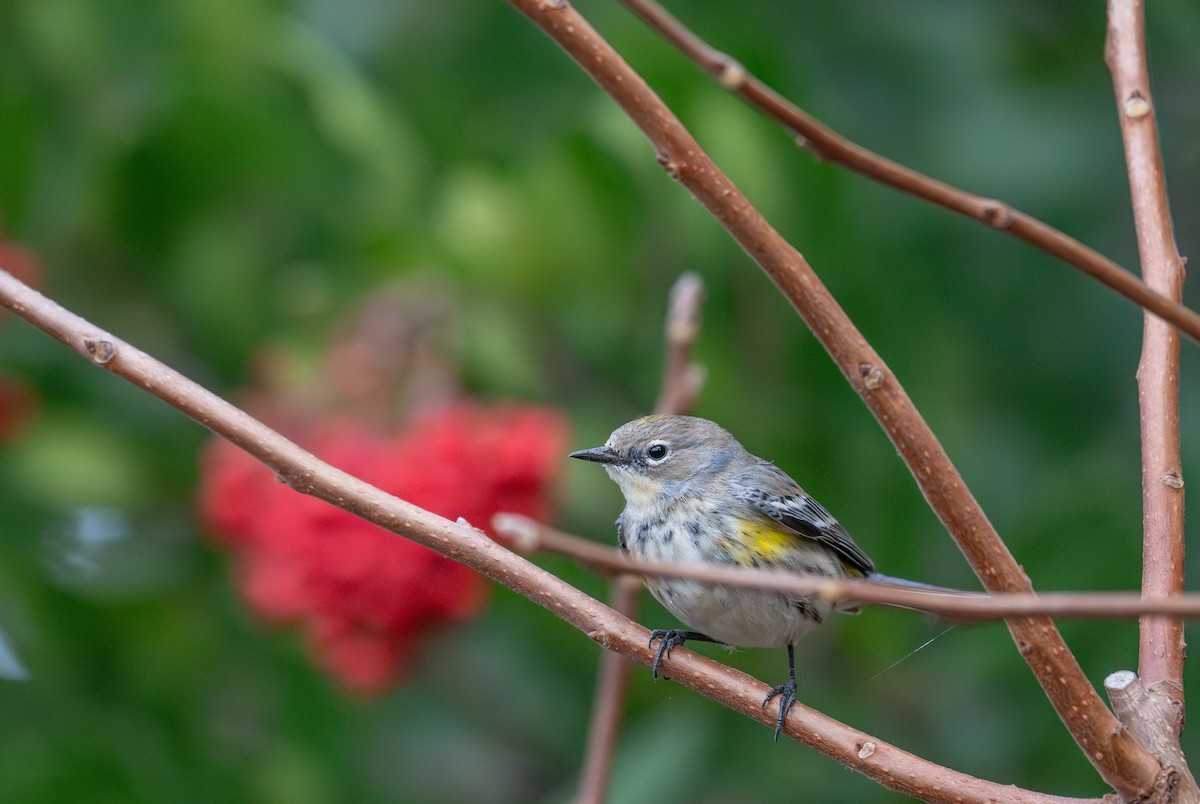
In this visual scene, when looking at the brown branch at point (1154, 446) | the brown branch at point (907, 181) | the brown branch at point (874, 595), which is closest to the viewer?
the brown branch at point (874, 595)

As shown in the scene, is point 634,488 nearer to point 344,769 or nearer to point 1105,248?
point 344,769

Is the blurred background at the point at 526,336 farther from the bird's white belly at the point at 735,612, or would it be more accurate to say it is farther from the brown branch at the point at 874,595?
the brown branch at the point at 874,595

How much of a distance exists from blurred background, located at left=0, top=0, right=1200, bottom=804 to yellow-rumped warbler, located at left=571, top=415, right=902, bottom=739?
0.31 meters

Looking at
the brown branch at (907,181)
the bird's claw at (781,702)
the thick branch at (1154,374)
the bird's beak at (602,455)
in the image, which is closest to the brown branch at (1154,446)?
the thick branch at (1154,374)

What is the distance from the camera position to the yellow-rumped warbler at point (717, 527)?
104 inches

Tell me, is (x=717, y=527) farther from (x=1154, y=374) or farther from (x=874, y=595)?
(x=874, y=595)

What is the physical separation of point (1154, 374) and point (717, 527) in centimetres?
98

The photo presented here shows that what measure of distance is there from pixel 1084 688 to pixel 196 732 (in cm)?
273

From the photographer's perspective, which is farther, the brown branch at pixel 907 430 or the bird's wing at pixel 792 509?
the bird's wing at pixel 792 509

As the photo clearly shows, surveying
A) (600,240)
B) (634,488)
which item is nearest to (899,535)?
(634,488)

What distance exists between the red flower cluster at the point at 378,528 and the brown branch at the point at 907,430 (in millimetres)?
1372

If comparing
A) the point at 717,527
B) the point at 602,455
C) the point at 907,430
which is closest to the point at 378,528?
the point at 602,455

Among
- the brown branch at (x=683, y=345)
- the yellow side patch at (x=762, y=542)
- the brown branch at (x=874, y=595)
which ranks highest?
the brown branch at (x=683, y=345)

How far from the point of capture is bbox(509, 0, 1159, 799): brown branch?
4.92 feet
